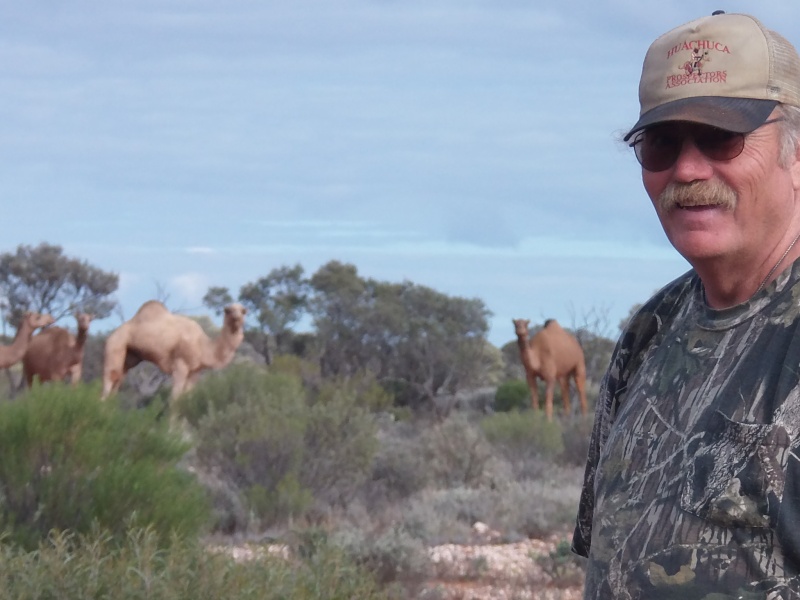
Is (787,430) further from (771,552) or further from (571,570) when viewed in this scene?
(571,570)

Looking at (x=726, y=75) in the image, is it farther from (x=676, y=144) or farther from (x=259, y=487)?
(x=259, y=487)

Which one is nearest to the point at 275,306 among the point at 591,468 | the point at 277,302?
the point at 277,302

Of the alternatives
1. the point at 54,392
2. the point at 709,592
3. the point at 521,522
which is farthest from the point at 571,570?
the point at 709,592

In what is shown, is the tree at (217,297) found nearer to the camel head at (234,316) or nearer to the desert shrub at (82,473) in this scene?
the camel head at (234,316)

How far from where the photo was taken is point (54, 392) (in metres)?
8.17

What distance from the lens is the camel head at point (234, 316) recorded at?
2205cm

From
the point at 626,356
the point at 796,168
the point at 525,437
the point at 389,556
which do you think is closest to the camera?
the point at 796,168

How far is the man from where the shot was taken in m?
2.09

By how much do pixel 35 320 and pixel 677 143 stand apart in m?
21.9

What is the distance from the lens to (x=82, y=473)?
305 inches

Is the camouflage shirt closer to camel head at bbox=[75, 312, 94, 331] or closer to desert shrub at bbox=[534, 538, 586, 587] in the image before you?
desert shrub at bbox=[534, 538, 586, 587]

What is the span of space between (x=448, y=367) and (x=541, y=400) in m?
4.57

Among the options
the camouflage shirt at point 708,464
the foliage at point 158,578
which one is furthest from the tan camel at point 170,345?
the camouflage shirt at point 708,464

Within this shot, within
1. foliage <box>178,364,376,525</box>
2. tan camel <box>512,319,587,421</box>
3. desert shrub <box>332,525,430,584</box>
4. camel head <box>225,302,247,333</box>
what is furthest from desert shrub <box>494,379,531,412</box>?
desert shrub <box>332,525,430,584</box>
